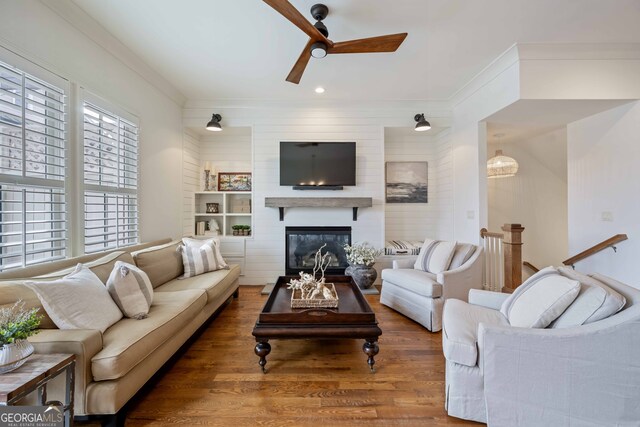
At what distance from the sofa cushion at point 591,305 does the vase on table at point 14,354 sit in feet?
9.28

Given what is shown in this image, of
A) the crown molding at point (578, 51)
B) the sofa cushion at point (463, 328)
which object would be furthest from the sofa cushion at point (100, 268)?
the crown molding at point (578, 51)

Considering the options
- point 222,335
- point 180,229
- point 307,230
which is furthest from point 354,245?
point 180,229

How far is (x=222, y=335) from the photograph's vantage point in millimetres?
2602

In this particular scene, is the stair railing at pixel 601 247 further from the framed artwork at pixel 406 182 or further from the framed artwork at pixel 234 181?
the framed artwork at pixel 234 181

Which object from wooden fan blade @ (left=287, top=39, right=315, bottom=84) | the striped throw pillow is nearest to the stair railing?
wooden fan blade @ (left=287, top=39, right=315, bottom=84)

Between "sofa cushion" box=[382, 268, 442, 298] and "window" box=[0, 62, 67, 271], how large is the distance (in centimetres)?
327

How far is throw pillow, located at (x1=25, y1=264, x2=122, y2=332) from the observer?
1.49 metres

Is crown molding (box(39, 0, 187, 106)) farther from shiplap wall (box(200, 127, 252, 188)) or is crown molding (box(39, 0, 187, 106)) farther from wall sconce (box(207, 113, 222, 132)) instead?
shiplap wall (box(200, 127, 252, 188))

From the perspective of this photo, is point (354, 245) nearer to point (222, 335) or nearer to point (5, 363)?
point (222, 335)

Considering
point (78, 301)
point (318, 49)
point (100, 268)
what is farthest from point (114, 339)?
point (318, 49)

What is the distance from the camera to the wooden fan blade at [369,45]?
2.11 metres

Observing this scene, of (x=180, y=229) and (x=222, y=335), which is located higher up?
(x=180, y=229)

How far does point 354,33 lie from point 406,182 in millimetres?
2796

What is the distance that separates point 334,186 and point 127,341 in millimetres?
3209
